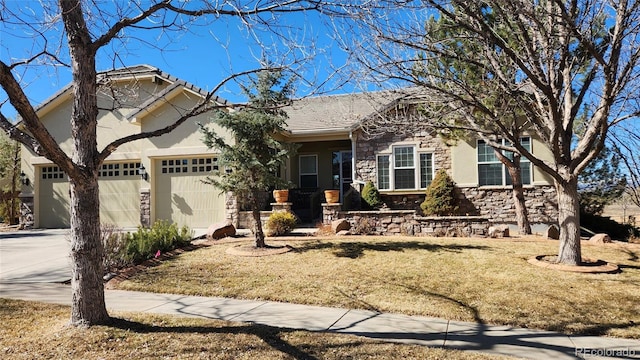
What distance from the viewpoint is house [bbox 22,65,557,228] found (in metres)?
14.2

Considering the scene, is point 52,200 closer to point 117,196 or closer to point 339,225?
point 117,196

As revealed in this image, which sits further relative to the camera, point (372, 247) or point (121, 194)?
point (121, 194)

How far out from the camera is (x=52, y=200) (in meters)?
16.6

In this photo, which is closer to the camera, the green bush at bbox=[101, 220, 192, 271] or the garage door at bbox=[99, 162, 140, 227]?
the green bush at bbox=[101, 220, 192, 271]

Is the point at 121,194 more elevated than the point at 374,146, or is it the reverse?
the point at 374,146

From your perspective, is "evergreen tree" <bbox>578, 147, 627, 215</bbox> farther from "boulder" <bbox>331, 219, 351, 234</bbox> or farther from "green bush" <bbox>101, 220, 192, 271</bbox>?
"green bush" <bbox>101, 220, 192, 271</bbox>

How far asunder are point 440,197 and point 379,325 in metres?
9.42

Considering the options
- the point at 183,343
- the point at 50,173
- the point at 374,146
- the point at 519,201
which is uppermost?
the point at 374,146

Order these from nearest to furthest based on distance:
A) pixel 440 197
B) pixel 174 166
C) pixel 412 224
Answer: pixel 412 224 → pixel 440 197 → pixel 174 166

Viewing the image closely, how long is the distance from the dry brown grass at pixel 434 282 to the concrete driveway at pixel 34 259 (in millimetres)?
1855

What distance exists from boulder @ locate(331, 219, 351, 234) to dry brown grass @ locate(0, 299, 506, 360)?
7.26m

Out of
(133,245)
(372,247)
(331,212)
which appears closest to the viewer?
(133,245)

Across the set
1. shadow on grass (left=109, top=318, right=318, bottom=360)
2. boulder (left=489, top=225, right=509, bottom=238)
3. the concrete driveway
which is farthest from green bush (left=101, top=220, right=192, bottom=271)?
boulder (left=489, top=225, right=509, bottom=238)

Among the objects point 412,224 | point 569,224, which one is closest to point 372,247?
point 412,224
